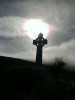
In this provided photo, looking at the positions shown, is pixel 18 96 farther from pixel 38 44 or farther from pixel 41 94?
pixel 38 44

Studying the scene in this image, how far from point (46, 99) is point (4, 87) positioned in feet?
15.7

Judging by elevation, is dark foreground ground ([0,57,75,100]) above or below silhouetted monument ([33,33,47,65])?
below

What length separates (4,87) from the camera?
27.9 m

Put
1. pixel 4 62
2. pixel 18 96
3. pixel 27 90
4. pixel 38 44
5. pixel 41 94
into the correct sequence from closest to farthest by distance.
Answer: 1. pixel 18 96
2. pixel 41 94
3. pixel 27 90
4. pixel 4 62
5. pixel 38 44

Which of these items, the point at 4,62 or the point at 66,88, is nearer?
the point at 66,88

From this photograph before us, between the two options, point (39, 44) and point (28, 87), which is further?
point (39, 44)

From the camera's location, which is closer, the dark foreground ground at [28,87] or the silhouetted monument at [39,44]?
the dark foreground ground at [28,87]

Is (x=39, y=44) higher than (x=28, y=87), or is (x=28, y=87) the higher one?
(x=39, y=44)

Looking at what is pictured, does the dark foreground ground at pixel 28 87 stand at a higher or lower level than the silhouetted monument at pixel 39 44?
lower

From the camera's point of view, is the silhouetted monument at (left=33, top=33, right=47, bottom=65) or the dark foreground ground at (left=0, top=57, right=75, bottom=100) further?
the silhouetted monument at (left=33, top=33, right=47, bottom=65)

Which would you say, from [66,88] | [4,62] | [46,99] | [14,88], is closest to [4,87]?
[14,88]

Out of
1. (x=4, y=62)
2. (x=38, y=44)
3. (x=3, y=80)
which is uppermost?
(x=38, y=44)

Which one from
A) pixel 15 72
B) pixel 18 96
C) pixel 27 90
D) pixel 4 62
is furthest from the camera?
pixel 4 62

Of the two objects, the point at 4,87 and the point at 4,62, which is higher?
the point at 4,62
